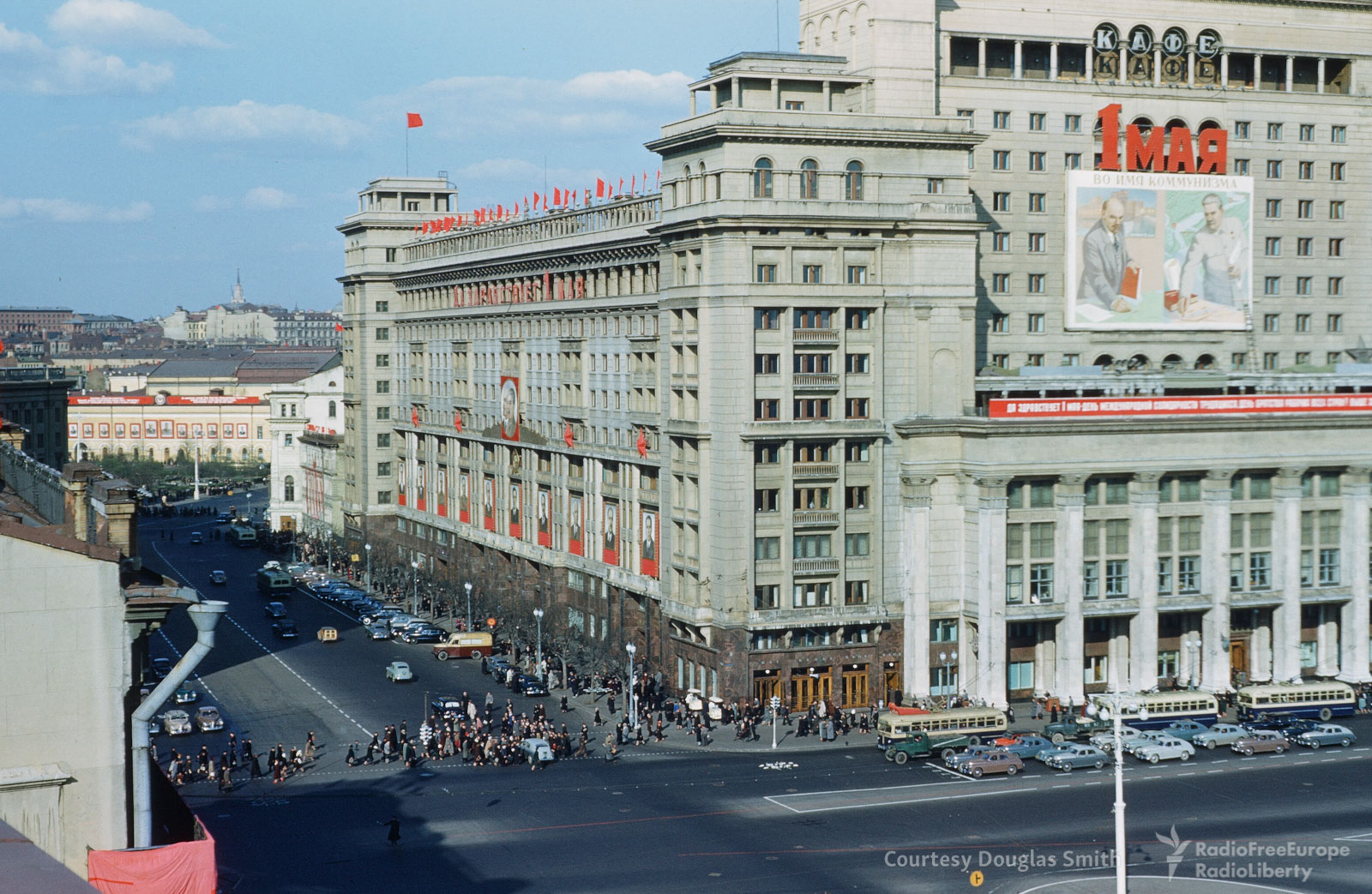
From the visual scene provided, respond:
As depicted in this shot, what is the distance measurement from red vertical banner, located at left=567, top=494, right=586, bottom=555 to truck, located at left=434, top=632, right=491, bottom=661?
363 inches

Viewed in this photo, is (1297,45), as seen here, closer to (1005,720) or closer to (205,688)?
(1005,720)

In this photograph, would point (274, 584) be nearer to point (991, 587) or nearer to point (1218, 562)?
point (991, 587)

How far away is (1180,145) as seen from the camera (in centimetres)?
11719

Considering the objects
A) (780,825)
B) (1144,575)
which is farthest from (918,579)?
(780,825)

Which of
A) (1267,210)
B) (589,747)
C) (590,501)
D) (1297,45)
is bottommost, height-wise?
(589,747)

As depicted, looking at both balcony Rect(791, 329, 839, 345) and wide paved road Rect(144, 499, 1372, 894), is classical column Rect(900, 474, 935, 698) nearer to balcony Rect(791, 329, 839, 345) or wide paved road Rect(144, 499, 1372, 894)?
balcony Rect(791, 329, 839, 345)

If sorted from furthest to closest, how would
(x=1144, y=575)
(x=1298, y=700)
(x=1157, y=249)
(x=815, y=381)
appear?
(x=1157, y=249)
(x=1144, y=575)
(x=815, y=381)
(x=1298, y=700)

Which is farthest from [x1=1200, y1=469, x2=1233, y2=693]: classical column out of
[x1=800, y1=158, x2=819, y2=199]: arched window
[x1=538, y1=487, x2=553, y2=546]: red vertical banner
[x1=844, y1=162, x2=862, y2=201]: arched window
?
[x1=538, y1=487, x2=553, y2=546]: red vertical banner

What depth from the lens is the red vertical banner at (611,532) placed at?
121250 millimetres

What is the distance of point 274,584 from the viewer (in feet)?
524

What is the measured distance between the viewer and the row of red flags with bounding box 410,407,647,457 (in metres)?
115

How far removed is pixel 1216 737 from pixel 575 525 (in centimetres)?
5276

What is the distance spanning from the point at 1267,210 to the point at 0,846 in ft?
363

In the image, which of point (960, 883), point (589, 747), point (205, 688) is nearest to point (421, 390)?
point (205, 688)
